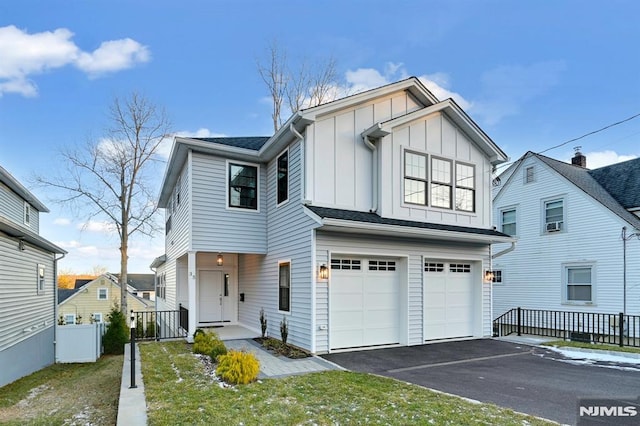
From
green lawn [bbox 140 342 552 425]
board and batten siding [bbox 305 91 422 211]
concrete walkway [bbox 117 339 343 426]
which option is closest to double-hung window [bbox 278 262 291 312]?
concrete walkway [bbox 117 339 343 426]

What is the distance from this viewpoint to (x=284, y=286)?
9961 mm

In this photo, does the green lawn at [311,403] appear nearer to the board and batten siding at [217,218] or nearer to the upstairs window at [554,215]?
the board and batten siding at [217,218]

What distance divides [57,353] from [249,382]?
39.8 ft

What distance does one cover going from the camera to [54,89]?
15.8 metres

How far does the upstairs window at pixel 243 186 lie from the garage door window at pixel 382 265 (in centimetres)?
383

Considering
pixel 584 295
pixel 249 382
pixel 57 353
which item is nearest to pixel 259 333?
pixel 249 382

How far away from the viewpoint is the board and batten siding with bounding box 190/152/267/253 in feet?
34.2

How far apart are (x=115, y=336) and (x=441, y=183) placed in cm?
1283

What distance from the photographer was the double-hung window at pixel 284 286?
31.8 ft

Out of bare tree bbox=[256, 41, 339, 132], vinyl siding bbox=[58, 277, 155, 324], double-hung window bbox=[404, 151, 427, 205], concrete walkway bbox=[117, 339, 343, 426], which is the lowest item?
vinyl siding bbox=[58, 277, 155, 324]

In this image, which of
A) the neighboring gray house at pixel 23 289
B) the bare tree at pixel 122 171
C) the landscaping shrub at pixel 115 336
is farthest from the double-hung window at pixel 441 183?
the bare tree at pixel 122 171

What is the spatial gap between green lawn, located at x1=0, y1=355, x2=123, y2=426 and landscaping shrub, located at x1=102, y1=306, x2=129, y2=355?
3838mm

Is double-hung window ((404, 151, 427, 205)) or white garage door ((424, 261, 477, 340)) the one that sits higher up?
double-hung window ((404, 151, 427, 205))

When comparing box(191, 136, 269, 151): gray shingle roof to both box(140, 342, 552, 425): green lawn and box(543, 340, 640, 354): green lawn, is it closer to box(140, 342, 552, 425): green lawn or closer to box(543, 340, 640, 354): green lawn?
box(140, 342, 552, 425): green lawn
